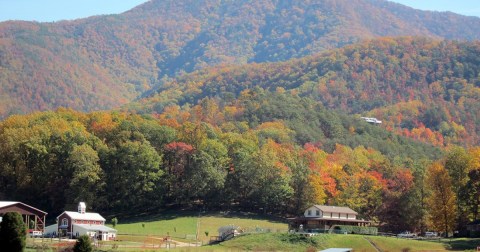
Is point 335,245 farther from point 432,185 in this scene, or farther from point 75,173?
point 75,173

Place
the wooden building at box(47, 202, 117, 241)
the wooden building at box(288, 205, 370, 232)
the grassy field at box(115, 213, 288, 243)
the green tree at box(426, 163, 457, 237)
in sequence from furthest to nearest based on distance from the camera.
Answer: the wooden building at box(288, 205, 370, 232)
the green tree at box(426, 163, 457, 237)
the grassy field at box(115, 213, 288, 243)
the wooden building at box(47, 202, 117, 241)

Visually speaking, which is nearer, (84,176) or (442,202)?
(442,202)

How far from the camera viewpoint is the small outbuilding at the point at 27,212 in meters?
94.4

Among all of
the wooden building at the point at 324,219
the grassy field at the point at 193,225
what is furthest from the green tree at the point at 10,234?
the wooden building at the point at 324,219

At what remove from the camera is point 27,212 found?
96562mm

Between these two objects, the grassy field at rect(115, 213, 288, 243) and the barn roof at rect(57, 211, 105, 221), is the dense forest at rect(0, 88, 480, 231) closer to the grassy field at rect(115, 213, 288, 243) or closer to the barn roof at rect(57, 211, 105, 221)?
the grassy field at rect(115, 213, 288, 243)

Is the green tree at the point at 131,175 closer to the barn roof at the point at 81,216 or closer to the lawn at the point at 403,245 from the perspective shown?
the barn roof at the point at 81,216

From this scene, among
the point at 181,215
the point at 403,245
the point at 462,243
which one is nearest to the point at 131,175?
the point at 181,215

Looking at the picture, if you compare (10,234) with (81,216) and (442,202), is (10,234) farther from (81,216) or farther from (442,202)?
(442,202)

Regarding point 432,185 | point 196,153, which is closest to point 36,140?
point 196,153

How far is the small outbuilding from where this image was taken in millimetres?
94375

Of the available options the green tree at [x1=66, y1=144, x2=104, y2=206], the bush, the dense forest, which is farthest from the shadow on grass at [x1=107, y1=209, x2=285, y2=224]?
the bush

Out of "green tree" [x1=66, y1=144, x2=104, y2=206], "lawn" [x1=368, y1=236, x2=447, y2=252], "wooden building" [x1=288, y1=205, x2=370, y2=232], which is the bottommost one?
"lawn" [x1=368, y1=236, x2=447, y2=252]

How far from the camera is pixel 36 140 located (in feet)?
399
